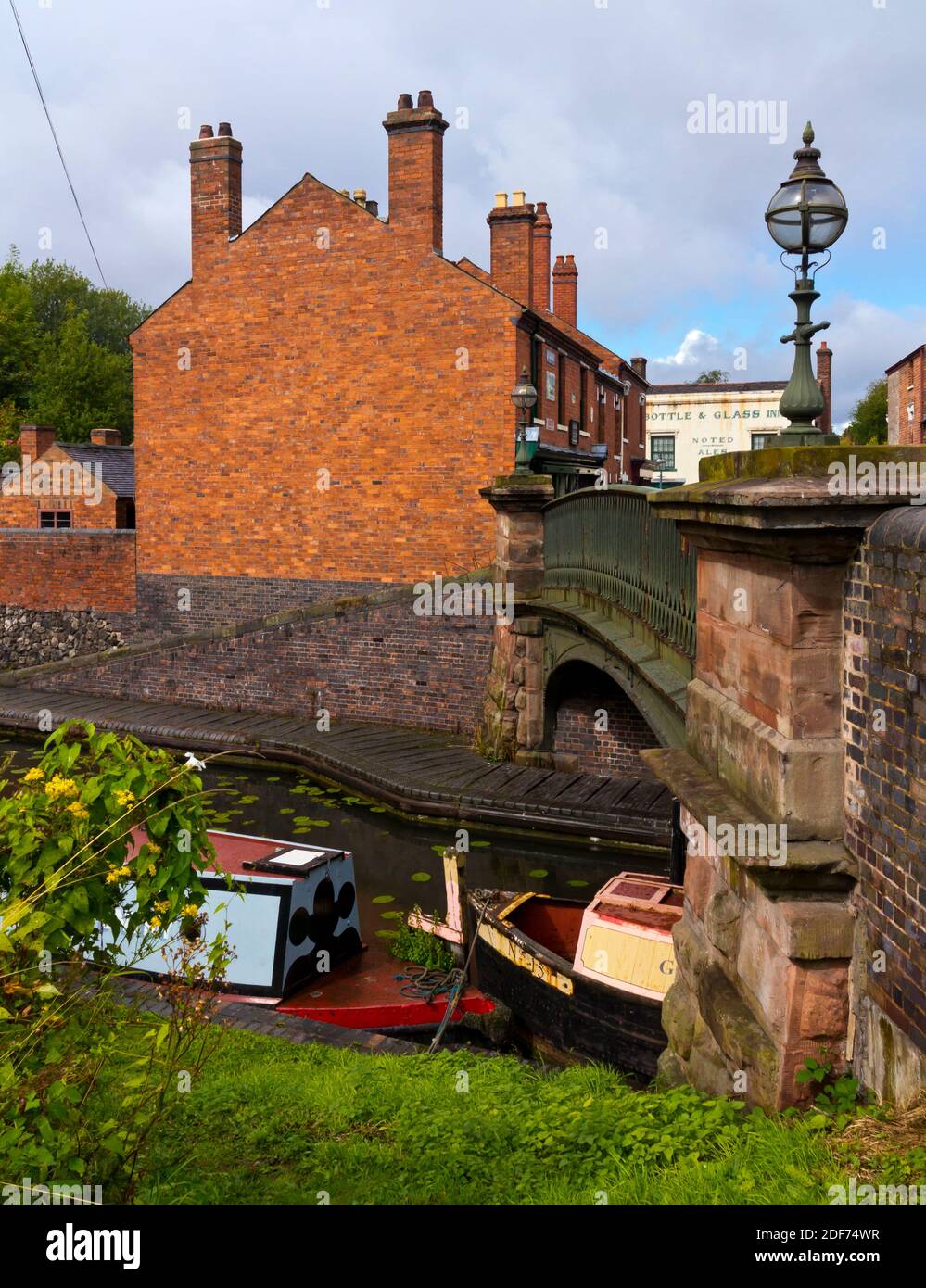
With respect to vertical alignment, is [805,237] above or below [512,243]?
below

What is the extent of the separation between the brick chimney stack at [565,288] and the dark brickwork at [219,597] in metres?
14.7

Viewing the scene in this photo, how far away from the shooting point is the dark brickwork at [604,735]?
677 inches

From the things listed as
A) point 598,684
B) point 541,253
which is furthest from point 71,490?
point 598,684

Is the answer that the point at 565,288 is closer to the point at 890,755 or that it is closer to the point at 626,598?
the point at 626,598

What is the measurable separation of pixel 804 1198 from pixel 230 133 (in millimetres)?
24952

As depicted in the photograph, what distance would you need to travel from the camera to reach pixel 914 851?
4.00m

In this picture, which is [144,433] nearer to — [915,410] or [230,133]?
[230,133]

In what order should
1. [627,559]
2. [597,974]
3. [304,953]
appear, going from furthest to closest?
[627,559]
[304,953]
[597,974]

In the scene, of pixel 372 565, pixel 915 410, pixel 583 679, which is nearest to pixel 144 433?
pixel 372 565

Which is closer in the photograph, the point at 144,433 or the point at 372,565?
the point at 372,565

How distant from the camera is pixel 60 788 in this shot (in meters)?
3.93

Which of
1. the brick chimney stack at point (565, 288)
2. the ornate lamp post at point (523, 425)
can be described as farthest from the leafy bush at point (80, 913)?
the brick chimney stack at point (565, 288)

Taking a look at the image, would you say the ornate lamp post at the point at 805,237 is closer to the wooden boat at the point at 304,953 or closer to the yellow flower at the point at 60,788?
the yellow flower at the point at 60,788

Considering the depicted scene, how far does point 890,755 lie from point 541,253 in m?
30.5
